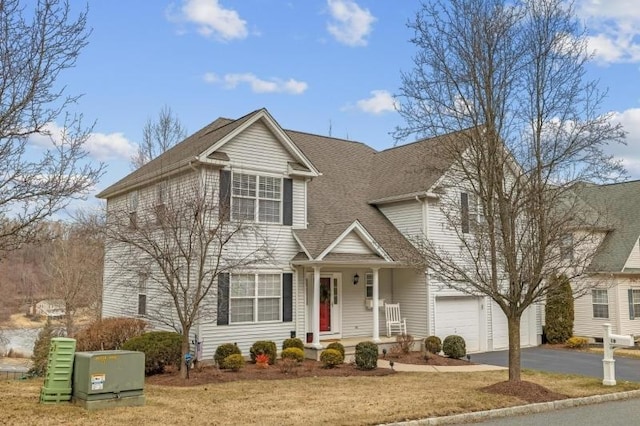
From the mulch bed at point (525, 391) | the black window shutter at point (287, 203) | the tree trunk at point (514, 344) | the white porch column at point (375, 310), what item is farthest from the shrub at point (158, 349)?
the tree trunk at point (514, 344)

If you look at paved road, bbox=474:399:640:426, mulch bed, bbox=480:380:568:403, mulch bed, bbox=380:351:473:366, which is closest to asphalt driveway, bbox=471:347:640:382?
mulch bed, bbox=380:351:473:366

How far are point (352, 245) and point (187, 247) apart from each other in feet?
18.7

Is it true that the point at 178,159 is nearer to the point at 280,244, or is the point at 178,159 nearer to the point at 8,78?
the point at 280,244

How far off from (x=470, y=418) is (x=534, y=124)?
6621mm

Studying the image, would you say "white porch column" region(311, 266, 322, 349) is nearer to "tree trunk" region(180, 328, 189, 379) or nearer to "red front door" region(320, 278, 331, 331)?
"red front door" region(320, 278, 331, 331)

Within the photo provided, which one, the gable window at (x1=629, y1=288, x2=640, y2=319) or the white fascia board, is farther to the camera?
the gable window at (x1=629, y1=288, x2=640, y2=319)

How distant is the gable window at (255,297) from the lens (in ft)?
53.7

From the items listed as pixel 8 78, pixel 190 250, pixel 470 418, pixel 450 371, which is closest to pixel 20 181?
pixel 8 78

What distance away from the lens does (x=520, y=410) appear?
34.4 ft

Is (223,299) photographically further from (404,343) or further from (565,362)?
(565,362)

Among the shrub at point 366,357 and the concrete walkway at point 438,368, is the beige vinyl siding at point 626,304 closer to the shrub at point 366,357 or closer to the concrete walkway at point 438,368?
the concrete walkway at point 438,368

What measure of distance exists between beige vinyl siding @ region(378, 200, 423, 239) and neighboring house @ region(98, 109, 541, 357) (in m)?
0.04

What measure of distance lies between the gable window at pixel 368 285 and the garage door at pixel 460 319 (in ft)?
7.95

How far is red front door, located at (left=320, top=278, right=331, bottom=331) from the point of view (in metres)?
18.9
